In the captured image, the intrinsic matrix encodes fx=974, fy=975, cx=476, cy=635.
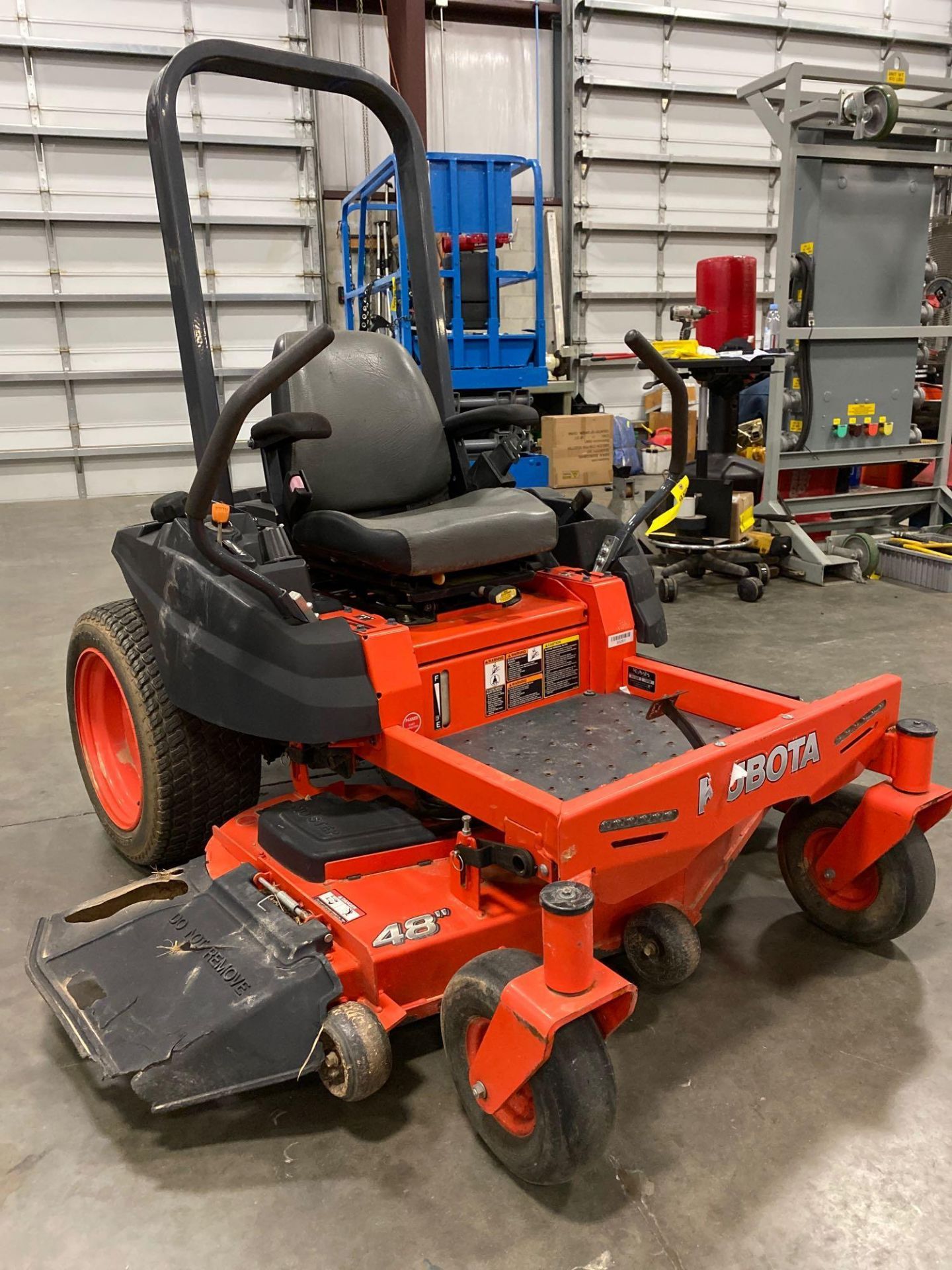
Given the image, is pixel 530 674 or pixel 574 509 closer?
pixel 530 674

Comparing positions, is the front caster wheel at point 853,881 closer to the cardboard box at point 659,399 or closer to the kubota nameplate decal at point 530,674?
the kubota nameplate decal at point 530,674

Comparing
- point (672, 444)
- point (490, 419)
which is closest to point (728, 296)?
point (490, 419)

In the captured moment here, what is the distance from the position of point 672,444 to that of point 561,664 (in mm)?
595

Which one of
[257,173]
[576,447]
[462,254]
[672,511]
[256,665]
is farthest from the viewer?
[257,173]

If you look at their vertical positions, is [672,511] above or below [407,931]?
above

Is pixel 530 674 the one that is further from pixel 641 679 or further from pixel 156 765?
pixel 156 765

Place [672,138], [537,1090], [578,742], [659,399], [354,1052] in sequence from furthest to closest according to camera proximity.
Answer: [659,399] → [672,138] → [578,742] → [354,1052] → [537,1090]

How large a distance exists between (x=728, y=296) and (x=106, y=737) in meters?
5.09

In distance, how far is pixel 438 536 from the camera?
2078mm

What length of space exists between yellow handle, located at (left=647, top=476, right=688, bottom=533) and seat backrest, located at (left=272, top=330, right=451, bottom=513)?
8.95 feet

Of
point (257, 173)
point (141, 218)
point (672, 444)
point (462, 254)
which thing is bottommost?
point (672, 444)

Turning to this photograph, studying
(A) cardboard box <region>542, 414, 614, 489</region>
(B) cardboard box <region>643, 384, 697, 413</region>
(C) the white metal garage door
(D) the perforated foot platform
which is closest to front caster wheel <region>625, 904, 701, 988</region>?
(D) the perforated foot platform

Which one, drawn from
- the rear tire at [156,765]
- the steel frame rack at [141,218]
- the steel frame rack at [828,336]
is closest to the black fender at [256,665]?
the rear tire at [156,765]

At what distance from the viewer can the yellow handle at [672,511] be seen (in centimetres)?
520
